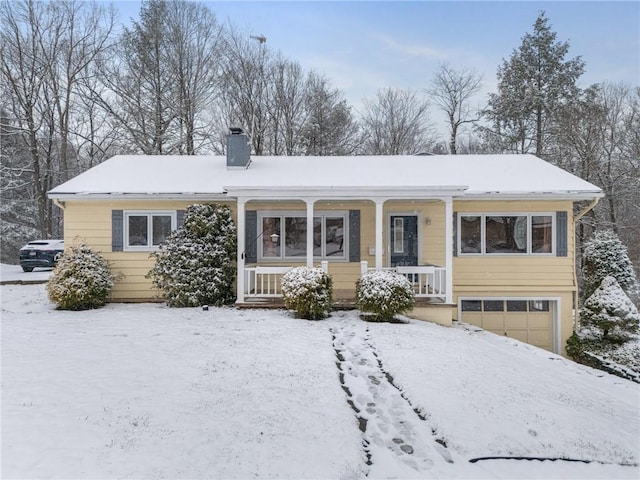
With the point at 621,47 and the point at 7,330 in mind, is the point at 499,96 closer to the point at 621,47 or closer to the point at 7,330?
the point at 621,47

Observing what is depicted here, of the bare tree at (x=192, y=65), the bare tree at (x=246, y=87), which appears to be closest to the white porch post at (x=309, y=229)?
the bare tree at (x=192, y=65)

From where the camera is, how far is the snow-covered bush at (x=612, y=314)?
9.49 m

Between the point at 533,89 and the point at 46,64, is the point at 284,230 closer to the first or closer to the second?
the point at 533,89

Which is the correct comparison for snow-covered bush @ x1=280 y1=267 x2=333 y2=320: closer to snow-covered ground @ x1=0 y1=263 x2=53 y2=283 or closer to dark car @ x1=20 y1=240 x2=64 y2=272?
snow-covered ground @ x1=0 y1=263 x2=53 y2=283

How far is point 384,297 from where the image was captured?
8570 millimetres

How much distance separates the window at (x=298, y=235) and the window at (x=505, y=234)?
3317mm

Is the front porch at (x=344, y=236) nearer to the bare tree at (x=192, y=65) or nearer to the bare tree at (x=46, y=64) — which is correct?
the bare tree at (x=192, y=65)

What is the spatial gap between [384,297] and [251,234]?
4344 millimetres

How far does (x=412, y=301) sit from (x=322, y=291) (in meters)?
2.01

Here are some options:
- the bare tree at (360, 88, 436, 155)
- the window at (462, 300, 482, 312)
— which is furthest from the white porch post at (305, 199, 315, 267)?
the bare tree at (360, 88, 436, 155)

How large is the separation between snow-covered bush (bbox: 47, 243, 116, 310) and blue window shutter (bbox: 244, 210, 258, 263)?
3.64 metres

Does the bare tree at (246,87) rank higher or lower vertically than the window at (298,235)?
higher

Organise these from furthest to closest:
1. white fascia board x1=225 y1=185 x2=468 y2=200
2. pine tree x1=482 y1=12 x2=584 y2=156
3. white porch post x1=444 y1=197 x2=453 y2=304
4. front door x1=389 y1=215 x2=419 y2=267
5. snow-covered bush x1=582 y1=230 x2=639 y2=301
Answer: pine tree x1=482 y1=12 x2=584 y2=156 < snow-covered bush x1=582 y1=230 x2=639 y2=301 < front door x1=389 y1=215 x2=419 y2=267 < white porch post x1=444 y1=197 x2=453 y2=304 < white fascia board x1=225 y1=185 x2=468 y2=200

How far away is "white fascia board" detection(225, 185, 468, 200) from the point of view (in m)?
9.20
